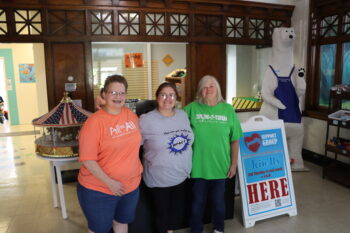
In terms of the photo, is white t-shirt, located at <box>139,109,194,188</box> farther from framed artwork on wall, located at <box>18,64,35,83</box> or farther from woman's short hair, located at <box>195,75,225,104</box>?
framed artwork on wall, located at <box>18,64,35,83</box>

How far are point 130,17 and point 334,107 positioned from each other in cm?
317

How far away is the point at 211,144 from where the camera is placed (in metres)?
2.35

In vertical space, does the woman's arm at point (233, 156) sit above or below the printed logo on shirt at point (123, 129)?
below

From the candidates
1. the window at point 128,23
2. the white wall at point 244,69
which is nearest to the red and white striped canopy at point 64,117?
the window at point 128,23

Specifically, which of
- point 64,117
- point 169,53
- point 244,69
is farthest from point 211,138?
point 169,53

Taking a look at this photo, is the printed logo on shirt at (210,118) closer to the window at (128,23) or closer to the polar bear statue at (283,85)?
the polar bear statue at (283,85)

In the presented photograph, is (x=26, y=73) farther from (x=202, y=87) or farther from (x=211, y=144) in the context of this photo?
(x=211, y=144)

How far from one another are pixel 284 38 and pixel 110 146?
3234 millimetres

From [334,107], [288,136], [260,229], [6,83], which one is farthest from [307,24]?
[6,83]

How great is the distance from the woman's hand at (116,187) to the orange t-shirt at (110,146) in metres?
0.04

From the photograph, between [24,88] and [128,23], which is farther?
[24,88]

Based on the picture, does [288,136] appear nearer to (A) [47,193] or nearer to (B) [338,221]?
(B) [338,221]

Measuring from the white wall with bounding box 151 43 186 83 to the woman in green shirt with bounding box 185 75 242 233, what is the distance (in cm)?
457

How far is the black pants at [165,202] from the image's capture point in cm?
217
